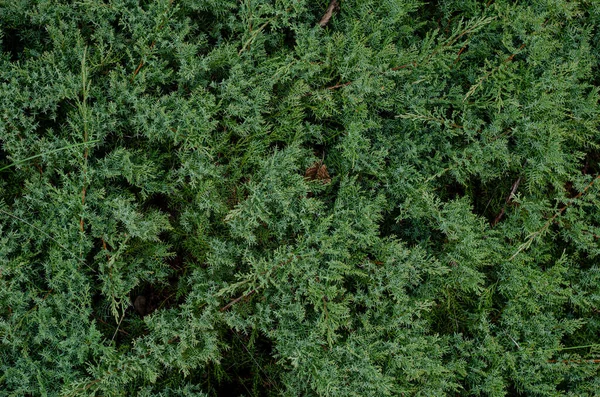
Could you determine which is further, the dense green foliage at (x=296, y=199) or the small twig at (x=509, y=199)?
the small twig at (x=509, y=199)

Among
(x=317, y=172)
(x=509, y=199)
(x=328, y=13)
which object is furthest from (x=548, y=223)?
(x=328, y=13)

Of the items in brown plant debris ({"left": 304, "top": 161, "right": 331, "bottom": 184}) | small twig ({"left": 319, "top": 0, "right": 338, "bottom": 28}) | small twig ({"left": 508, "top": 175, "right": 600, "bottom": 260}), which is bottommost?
small twig ({"left": 508, "top": 175, "right": 600, "bottom": 260})

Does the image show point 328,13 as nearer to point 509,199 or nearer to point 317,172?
point 317,172

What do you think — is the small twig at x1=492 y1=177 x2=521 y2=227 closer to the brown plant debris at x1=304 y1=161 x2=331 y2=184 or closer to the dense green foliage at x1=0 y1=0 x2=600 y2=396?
the dense green foliage at x1=0 y1=0 x2=600 y2=396

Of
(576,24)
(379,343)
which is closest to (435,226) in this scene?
(379,343)

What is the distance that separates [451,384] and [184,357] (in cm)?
163

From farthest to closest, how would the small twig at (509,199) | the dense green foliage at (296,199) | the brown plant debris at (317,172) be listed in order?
the small twig at (509,199) → the brown plant debris at (317,172) → the dense green foliage at (296,199)

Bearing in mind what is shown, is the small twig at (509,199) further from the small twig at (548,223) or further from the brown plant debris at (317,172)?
the brown plant debris at (317,172)

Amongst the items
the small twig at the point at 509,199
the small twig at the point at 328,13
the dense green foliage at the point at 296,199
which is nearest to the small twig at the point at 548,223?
the dense green foliage at the point at 296,199

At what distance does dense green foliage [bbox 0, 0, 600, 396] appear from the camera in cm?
258

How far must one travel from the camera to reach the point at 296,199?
2818mm

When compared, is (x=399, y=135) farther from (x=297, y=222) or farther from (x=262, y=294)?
(x=262, y=294)

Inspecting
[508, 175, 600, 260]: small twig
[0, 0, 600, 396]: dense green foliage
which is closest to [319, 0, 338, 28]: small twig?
[0, 0, 600, 396]: dense green foliage

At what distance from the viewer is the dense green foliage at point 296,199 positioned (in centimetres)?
258
